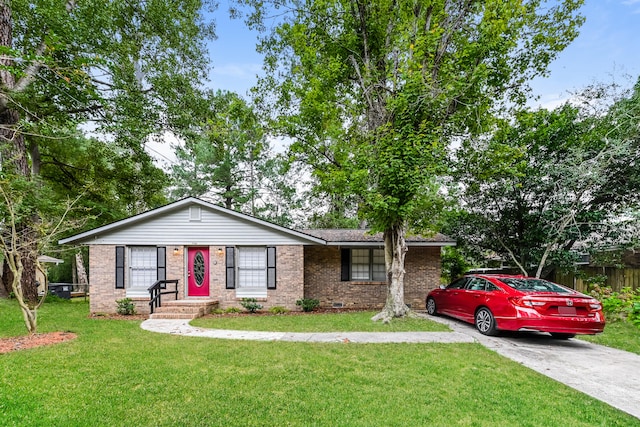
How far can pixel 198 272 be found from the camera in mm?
11312

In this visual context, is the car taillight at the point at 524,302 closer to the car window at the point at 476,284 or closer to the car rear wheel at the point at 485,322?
the car rear wheel at the point at 485,322

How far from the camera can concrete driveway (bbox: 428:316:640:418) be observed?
14.2ft

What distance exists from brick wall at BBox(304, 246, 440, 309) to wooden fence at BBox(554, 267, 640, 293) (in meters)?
5.01

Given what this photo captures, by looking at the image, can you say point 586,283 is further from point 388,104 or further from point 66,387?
point 66,387

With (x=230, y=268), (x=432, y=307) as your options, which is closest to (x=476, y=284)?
(x=432, y=307)

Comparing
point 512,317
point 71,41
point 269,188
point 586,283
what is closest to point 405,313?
point 512,317

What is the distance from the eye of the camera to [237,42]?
12633mm

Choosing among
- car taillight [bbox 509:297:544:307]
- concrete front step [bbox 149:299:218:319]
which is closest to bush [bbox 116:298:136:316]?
concrete front step [bbox 149:299:218:319]

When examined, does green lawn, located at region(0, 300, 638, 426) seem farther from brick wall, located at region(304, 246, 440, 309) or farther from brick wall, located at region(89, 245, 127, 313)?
brick wall, located at region(304, 246, 440, 309)

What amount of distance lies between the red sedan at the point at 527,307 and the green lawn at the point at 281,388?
123 cm

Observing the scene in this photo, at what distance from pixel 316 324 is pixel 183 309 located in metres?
4.28

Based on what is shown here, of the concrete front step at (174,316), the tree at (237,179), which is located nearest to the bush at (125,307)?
the concrete front step at (174,316)

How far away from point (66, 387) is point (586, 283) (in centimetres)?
1496

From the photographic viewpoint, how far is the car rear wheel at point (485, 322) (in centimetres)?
Result: 732
